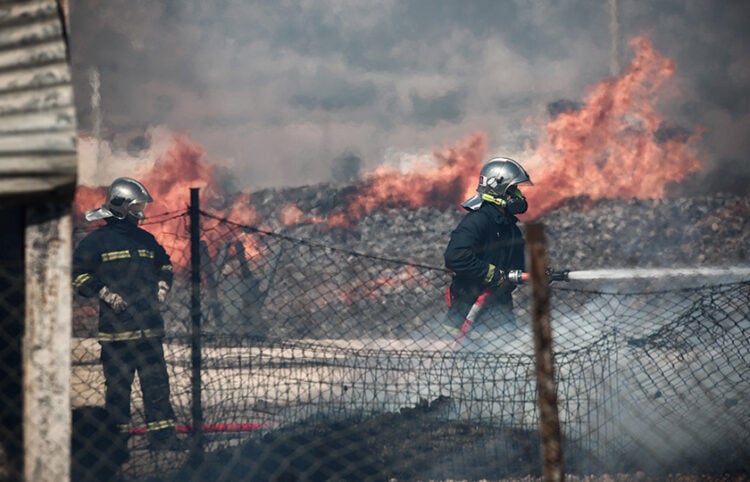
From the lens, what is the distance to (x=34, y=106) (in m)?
3.25

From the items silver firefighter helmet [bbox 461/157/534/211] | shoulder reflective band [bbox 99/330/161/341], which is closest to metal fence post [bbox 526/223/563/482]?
silver firefighter helmet [bbox 461/157/534/211]

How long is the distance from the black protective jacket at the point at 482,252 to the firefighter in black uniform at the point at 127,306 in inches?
88.4

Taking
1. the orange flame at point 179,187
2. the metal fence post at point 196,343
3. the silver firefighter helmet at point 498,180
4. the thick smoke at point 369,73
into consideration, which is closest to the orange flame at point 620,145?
the thick smoke at point 369,73

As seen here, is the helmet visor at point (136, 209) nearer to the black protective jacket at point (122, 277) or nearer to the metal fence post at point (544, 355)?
the black protective jacket at point (122, 277)

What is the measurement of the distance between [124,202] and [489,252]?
2.83 meters

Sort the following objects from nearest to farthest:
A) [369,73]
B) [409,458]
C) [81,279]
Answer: [409,458], [81,279], [369,73]

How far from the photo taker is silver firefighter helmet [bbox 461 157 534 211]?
7020 mm

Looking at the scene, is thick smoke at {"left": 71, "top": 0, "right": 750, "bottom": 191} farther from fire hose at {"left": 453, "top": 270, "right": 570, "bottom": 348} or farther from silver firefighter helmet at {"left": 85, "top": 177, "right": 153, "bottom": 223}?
fire hose at {"left": 453, "top": 270, "right": 570, "bottom": 348}

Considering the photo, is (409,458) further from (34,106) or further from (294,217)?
(294,217)

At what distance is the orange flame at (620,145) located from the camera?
15.8 metres

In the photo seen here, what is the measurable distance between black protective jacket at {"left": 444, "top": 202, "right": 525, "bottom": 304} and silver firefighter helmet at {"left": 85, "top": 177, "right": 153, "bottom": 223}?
240 cm

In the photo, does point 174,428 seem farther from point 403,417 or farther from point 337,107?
point 337,107

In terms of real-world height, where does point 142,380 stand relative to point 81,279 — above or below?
below

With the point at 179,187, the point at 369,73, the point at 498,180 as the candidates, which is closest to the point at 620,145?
the point at 369,73
